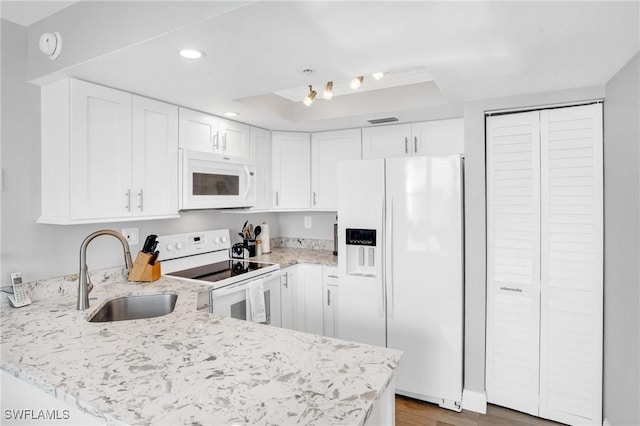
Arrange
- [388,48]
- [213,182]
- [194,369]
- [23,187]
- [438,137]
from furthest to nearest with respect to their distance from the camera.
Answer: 1. [438,137]
2. [213,182]
3. [23,187]
4. [388,48]
5. [194,369]

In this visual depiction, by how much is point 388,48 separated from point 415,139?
1637mm

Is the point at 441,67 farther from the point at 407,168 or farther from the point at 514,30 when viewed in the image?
the point at 407,168

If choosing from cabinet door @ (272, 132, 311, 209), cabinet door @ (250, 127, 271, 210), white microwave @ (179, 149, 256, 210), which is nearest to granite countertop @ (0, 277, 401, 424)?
white microwave @ (179, 149, 256, 210)

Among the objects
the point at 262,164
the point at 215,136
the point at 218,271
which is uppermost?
the point at 215,136

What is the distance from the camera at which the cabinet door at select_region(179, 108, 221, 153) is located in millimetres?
2565

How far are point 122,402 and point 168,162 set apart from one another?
1769mm

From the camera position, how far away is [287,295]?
314cm

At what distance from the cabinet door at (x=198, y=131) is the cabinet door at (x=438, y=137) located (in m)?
1.70

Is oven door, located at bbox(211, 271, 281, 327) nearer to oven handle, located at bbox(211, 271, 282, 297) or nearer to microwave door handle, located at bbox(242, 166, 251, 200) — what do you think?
oven handle, located at bbox(211, 271, 282, 297)

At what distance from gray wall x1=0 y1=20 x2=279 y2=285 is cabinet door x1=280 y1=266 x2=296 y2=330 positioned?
154 cm

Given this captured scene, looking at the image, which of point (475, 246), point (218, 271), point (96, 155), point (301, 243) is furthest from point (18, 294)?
point (475, 246)

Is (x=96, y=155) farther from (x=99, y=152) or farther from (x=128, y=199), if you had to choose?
(x=128, y=199)

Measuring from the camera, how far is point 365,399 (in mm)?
1018

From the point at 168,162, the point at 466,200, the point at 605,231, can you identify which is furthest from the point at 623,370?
the point at 168,162
